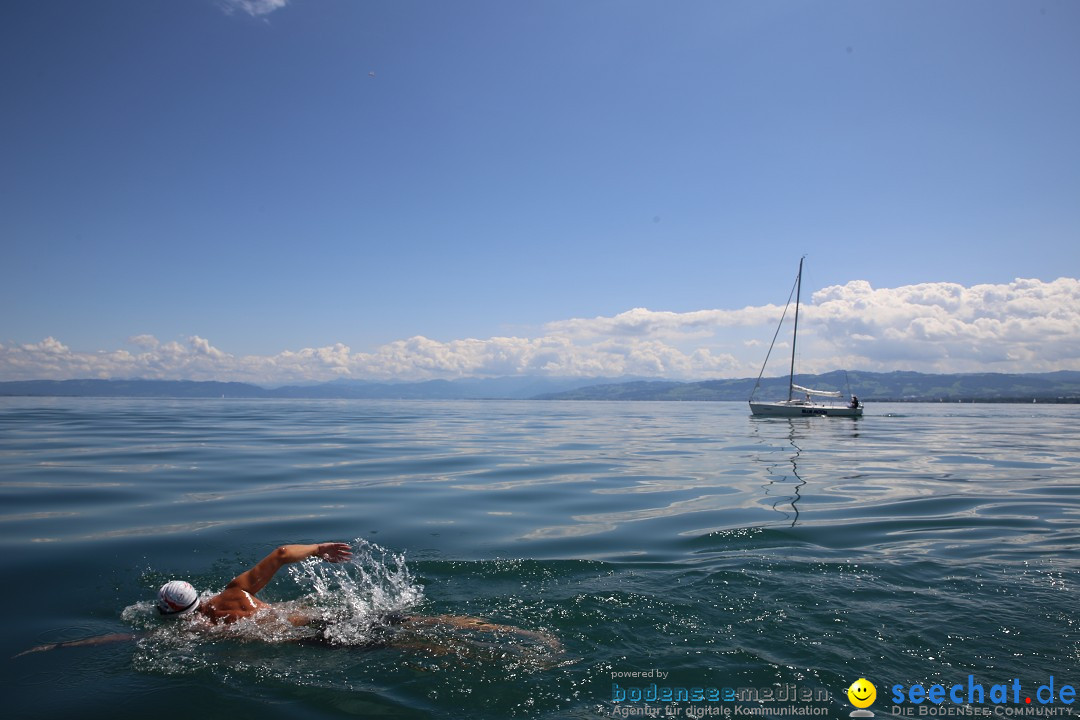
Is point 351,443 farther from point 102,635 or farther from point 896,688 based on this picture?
point 896,688

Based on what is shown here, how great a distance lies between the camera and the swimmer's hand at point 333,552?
24.3ft

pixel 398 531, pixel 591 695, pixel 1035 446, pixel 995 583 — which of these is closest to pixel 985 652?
pixel 995 583

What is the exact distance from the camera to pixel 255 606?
7707 mm

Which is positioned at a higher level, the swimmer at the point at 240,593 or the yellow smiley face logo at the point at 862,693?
the swimmer at the point at 240,593

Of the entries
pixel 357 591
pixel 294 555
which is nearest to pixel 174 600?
pixel 294 555

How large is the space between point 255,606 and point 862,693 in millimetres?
7302

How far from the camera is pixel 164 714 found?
568cm

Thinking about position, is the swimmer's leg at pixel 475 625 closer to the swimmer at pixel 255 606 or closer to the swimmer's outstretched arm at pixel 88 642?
the swimmer at pixel 255 606

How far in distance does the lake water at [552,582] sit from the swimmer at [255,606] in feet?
0.89

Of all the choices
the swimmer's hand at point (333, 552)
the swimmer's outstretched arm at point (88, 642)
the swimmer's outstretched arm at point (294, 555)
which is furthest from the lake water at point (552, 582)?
the swimmer's hand at point (333, 552)

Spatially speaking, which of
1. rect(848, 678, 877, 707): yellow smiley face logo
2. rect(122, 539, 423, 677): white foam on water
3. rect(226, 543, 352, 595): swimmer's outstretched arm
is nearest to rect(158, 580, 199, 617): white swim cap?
rect(122, 539, 423, 677): white foam on water

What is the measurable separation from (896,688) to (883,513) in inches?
391

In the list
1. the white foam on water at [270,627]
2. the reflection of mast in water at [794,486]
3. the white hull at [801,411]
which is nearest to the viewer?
the white foam on water at [270,627]

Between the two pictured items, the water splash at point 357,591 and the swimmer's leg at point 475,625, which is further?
the water splash at point 357,591
